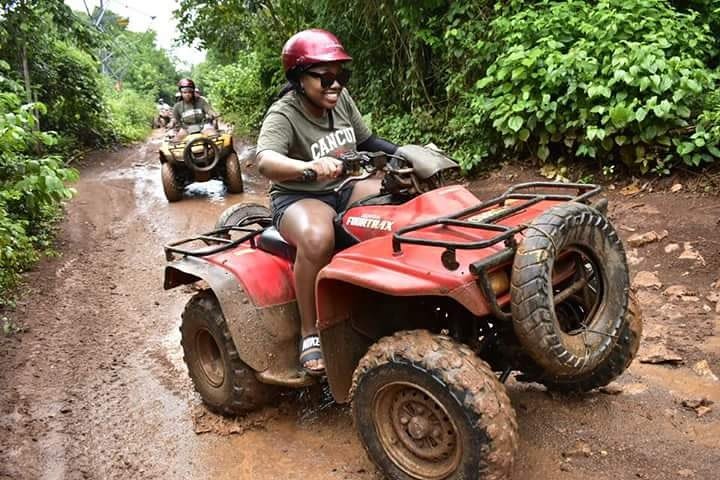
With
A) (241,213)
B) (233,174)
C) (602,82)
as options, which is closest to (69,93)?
(233,174)

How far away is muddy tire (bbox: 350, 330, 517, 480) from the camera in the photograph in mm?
2248

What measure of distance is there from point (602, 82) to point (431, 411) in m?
4.43

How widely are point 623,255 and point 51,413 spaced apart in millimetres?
3543

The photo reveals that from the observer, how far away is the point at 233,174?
10055mm

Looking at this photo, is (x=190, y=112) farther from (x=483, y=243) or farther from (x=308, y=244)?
(x=483, y=243)

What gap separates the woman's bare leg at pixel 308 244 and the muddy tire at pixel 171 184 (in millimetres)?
7225

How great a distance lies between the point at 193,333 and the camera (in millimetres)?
3664

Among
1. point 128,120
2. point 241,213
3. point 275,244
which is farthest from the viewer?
point 128,120

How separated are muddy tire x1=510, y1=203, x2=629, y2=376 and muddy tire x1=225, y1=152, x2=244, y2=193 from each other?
797cm

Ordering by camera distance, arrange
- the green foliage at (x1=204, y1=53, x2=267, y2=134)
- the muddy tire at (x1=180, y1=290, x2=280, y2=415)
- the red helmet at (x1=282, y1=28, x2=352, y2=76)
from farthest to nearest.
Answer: the green foliage at (x1=204, y1=53, x2=267, y2=134) → the muddy tire at (x1=180, y1=290, x2=280, y2=415) → the red helmet at (x1=282, y1=28, x2=352, y2=76)

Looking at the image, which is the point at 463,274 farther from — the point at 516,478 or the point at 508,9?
the point at 508,9

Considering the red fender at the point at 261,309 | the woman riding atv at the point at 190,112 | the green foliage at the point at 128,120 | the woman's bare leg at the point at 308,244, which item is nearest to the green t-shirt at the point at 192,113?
the woman riding atv at the point at 190,112

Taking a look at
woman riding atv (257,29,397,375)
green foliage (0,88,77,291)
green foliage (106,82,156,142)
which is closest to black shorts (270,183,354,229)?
woman riding atv (257,29,397,375)

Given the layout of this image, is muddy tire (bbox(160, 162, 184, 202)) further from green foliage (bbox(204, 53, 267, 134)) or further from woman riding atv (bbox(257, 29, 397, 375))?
woman riding atv (bbox(257, 29, 397, 375))
